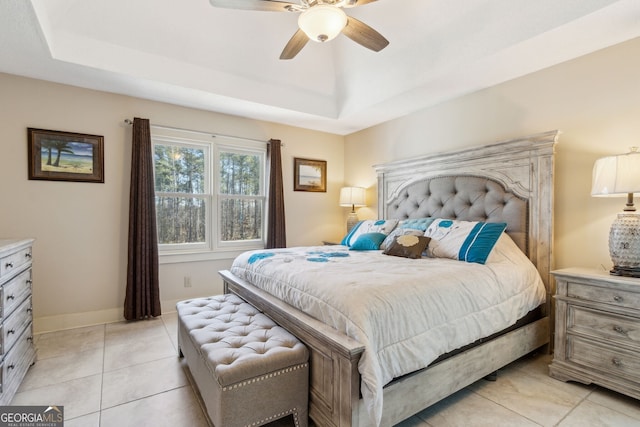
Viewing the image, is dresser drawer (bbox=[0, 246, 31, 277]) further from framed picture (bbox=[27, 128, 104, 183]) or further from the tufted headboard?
the tufted headboard

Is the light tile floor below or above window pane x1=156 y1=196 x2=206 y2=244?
below

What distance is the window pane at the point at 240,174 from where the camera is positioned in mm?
3908

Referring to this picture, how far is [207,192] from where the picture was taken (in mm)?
3781

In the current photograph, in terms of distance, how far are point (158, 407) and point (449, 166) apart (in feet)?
10.2

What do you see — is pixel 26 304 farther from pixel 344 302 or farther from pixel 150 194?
pixel 344 302

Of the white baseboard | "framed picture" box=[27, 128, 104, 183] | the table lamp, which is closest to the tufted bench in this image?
the white baseboard

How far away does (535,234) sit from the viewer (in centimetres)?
251

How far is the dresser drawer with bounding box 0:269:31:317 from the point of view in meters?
1.78

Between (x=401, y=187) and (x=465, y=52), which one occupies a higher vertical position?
(x=465, y=52)

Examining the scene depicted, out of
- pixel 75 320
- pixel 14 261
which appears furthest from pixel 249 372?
pixel 75 320

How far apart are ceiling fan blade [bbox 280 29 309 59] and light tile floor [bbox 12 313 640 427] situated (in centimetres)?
241

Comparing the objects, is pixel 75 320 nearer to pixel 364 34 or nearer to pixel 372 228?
pixel 372 228

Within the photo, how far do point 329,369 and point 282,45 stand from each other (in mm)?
3078

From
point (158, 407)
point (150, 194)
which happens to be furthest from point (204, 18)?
point (158, 407)
